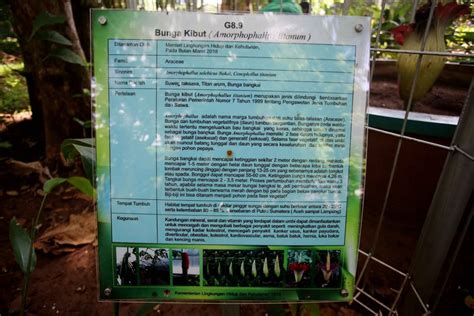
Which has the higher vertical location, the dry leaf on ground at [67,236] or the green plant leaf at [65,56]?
the green plant leaf at [65,56]

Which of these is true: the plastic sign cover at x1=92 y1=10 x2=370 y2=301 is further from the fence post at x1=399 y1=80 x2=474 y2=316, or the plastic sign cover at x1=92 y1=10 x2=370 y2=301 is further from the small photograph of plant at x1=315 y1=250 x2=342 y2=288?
the fence post at x1=399 y1=80 x2=474 y2=316

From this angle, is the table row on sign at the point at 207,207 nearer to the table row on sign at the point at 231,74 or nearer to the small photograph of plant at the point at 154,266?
the small photograph of plant at the point at 154,266

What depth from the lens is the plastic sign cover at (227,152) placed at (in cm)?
65

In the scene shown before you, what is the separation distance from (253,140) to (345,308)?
864mm

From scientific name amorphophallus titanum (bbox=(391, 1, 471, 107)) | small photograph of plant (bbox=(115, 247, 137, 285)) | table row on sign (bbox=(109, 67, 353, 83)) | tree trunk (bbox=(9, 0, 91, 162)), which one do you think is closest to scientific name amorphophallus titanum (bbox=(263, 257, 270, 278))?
small photograph of plant (bbox=(115, 247, 137, 285))

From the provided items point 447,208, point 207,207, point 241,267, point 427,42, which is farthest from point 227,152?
point 427,42

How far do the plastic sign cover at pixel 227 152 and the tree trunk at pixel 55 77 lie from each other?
3.93ft

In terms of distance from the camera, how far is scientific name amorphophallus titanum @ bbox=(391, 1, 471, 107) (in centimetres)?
134

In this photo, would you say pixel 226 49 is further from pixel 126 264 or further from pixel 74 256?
pixel 74 256

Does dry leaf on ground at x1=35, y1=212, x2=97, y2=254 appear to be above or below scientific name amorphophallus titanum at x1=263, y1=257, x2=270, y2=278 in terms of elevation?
below

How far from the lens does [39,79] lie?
1772 millimetres

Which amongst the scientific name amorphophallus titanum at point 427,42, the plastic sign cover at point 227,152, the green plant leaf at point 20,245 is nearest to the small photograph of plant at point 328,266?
the plastic sign cover at point 227,152

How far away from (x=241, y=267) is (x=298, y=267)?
0.39 ft

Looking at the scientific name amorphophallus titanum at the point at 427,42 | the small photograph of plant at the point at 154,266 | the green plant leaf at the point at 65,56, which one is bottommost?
the small photograph of plant at the point at 154,266
